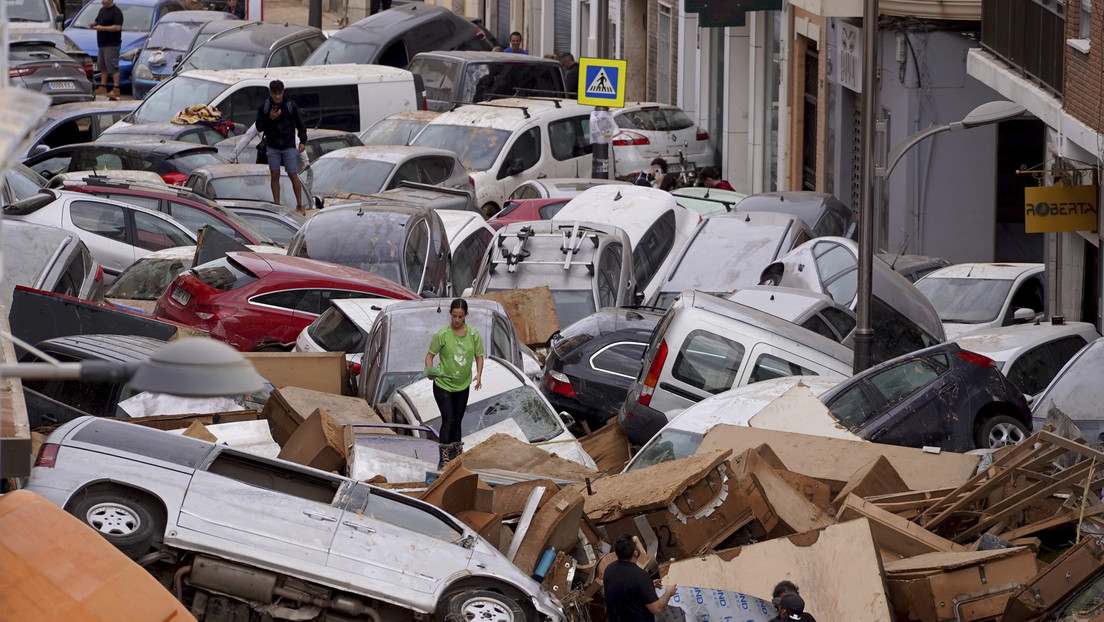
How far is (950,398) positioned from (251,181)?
1145cm

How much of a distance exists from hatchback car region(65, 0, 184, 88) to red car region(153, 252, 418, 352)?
67.6 feet

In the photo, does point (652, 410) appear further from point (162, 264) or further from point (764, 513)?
point (162, 264)

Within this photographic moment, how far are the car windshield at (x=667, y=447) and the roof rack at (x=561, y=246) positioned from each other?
4.84 meters

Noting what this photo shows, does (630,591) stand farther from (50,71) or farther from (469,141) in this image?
(50,71)

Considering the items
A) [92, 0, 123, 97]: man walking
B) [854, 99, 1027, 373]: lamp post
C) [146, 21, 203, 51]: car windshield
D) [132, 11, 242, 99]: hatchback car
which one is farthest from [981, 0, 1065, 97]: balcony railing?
[92, 0, 123, 97]: man walking

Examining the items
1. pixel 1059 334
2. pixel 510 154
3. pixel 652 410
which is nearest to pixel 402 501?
pixel 652 410

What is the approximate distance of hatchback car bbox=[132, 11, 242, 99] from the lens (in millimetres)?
31797

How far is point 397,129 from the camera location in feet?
82.3

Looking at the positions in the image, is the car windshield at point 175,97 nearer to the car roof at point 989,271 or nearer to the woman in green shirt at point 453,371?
the car roof at point 989,271

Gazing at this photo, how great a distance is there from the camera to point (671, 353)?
12.3 m

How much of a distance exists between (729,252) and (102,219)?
7088mm

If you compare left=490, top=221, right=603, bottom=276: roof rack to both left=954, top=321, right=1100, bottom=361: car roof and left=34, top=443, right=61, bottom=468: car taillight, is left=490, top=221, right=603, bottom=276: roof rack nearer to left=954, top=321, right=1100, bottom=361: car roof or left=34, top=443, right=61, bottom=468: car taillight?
left=954, top=321, right=1100, bottom=361: car roof

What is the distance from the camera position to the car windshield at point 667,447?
1112 centimetres

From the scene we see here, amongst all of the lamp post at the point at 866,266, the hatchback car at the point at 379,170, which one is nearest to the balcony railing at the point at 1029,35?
the lamp post at the point at 866,266
